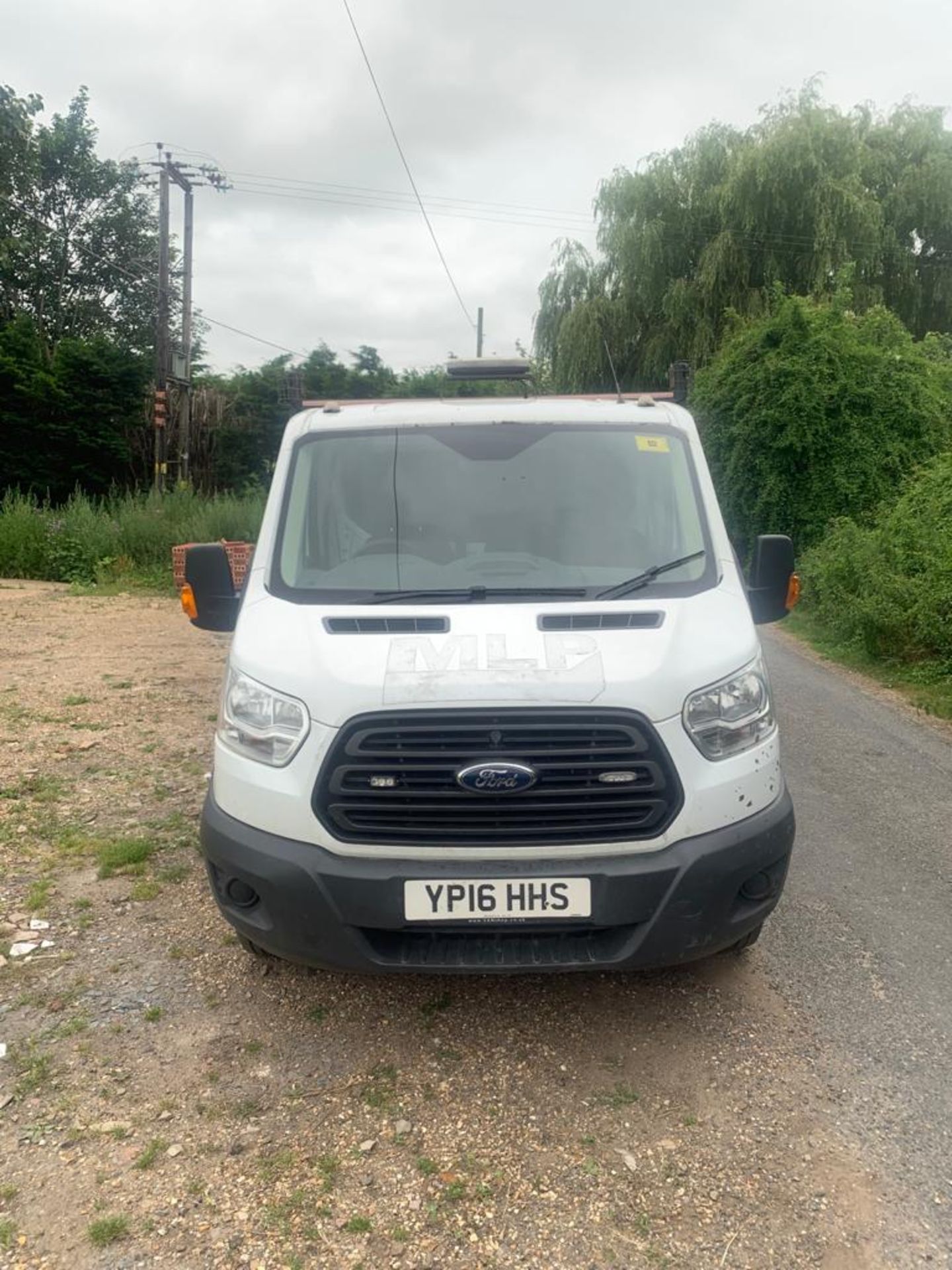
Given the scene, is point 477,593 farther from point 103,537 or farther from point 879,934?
point 103,537

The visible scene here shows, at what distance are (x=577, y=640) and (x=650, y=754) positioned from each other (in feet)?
1.40

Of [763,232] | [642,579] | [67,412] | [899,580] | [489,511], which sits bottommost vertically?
[899,580]

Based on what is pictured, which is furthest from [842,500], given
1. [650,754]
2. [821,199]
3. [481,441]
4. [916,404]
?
[650,754]

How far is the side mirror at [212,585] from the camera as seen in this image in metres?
3.69

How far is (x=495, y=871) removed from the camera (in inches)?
107

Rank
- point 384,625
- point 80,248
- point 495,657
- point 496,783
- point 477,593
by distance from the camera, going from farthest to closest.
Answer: point 80,248 < point 477,593 < point 384,625 < point 495,657 < point 496,783

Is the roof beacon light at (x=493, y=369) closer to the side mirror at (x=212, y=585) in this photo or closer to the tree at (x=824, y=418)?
the side mirror at (x=212, y=585)

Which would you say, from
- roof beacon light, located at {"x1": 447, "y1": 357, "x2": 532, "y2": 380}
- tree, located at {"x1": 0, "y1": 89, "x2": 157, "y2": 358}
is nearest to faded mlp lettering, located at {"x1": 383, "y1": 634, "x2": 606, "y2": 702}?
roof beacon light, located at {"x1": 447, "y1": 357, "x2": 532, "y2": 380}

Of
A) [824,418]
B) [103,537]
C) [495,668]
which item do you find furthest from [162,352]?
[495,668]

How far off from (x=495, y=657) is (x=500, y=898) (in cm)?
71

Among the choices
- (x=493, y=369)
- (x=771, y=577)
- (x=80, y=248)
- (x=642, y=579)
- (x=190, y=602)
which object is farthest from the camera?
(x=80, y=248)

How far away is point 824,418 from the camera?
46.0 feet

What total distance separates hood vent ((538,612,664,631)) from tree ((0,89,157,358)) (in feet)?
111

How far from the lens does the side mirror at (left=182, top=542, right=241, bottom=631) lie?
3.69 metres
